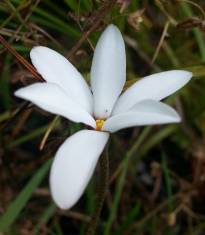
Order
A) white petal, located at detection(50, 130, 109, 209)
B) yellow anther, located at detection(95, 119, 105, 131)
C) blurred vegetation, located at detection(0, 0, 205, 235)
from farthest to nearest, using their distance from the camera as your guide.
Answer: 1. blurred vegetation, located at detection(0, 0, 205, 235)
2. yellow anther, located at detection(95, 119, 105, 131)
3. white petal, located at detection(50, 130, 109, 209)

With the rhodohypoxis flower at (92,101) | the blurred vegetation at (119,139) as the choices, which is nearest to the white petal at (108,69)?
the rhodohypoxis flower at (92,101)

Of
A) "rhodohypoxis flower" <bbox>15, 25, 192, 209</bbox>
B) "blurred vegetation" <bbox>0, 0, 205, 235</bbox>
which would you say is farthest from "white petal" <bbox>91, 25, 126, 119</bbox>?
"blurred vegetation" <bbox>0, 0, 205, 235</bbox>

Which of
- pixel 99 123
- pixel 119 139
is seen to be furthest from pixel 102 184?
pixel 119 139

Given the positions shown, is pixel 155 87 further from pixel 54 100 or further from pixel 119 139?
pixel 119 139

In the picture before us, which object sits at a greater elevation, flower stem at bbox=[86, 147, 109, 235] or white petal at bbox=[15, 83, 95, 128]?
white petal at bbox=[15, 83, 95, 128]

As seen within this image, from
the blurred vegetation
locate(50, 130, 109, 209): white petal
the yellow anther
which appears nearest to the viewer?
locate(50, 130, 109, 209): white petal

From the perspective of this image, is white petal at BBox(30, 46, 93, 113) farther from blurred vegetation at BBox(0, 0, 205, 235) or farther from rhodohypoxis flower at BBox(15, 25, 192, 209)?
blurred vegetation at BBox(0, 0, 205, 235)

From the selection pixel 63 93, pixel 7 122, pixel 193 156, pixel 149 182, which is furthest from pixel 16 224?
pixel 63 93
